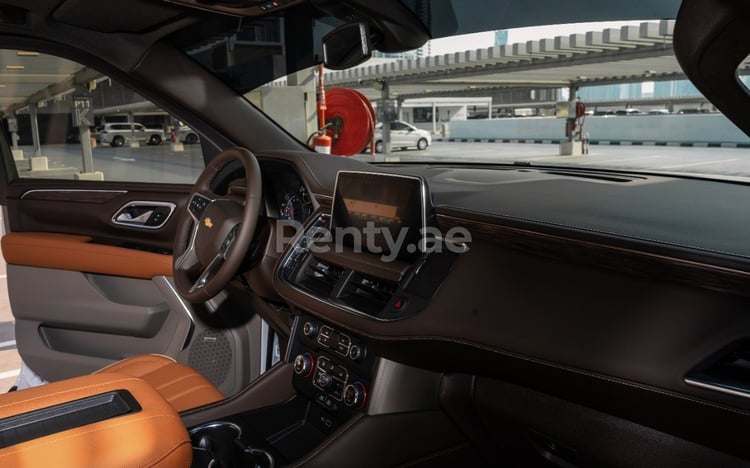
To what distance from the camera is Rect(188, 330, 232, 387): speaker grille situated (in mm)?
2398

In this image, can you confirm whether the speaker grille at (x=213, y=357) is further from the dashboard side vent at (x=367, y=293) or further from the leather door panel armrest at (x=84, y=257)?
the dashboard side vent at (x=367, y=293)

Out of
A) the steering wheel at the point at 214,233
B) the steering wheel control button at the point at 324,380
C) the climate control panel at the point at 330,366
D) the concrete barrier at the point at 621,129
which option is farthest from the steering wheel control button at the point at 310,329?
the concrete barrier at the point at 621,129

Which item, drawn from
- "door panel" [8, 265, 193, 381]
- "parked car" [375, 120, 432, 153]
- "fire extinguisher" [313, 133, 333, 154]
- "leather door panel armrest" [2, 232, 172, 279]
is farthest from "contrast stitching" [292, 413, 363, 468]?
"parked car" [375, 120, 432, 153]

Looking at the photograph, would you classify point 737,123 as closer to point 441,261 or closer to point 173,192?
point 441,261

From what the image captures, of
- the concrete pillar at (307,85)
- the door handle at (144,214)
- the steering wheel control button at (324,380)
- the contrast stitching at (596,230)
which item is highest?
the concrete pillar at (307,85)

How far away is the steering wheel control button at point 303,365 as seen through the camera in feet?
5.94

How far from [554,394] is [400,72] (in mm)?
1959

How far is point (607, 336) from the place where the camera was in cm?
114

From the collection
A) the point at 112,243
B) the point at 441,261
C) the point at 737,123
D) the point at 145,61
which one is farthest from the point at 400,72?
the point at 737,123

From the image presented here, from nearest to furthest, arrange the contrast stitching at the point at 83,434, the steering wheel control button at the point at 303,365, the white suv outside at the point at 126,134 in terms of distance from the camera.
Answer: the contrast stitching at the point at 83,434
the steering wheel control button at the point at 303,365
the white suv outside at the point at 126,134

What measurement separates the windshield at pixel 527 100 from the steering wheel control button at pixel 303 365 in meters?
0.73

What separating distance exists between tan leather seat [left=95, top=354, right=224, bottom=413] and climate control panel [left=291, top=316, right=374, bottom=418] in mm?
264

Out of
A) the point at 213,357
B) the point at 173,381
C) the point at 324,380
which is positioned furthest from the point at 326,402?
the point at 213,357

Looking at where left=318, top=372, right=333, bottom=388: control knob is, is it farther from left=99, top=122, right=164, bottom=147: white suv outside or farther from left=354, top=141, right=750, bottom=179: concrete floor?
left=99, top=122, right=164, bottom=147: white suv outside
